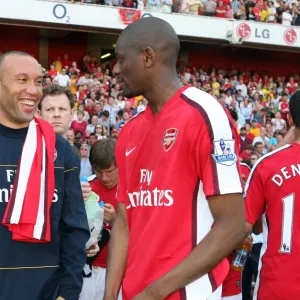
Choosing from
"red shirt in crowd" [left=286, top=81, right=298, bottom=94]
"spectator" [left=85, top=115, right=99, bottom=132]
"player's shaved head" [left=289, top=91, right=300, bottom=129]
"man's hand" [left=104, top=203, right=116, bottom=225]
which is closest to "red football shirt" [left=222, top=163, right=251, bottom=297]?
"man's hand" [left=104, top=203, right=116, bottom=225]

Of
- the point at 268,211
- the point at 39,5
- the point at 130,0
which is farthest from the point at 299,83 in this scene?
the point at 268,211

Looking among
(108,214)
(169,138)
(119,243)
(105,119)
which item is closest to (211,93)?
(105,119)

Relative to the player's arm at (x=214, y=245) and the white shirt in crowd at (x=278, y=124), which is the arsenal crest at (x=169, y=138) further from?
the white shirt in crowd at (x=278, y=124)

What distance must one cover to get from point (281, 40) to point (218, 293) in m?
24.2

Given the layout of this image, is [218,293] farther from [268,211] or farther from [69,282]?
[268,211]

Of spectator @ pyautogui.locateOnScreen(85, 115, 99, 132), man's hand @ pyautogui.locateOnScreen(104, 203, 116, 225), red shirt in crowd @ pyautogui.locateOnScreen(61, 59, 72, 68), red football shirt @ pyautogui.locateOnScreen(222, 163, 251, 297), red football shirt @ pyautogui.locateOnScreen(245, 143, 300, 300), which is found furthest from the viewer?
red shirt in crowd @ pyautogui.locateOnScreen(61, 59, 72, 68)

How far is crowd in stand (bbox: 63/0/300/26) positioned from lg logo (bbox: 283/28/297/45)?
1.15 ft

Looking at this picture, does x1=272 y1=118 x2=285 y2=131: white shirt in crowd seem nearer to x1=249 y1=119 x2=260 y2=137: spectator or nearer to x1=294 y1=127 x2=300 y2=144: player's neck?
x1=249 y1=119 x2=260 y2=137: spectator

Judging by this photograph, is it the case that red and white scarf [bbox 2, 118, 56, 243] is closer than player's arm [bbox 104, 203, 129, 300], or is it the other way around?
player's arm [bbox 104, 203, 129, 300]

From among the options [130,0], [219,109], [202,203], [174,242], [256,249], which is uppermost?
[130,0]

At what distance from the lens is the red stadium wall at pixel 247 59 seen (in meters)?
27.9

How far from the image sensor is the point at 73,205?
2.91m

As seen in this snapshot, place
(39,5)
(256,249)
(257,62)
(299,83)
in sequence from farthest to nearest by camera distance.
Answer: (257,62) → (299,83) → (39,5) → (256,249)

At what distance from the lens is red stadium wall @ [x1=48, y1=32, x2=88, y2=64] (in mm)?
25125
